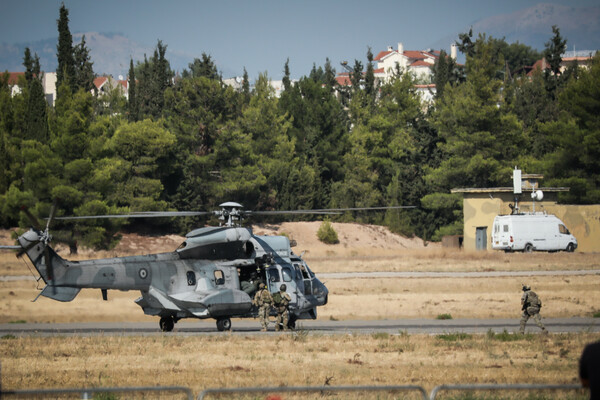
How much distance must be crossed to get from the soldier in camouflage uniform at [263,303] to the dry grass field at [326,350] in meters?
1.38

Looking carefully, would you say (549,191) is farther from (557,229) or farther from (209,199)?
(209,199)

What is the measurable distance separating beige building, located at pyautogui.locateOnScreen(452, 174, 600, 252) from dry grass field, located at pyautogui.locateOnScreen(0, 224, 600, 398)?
19787mm

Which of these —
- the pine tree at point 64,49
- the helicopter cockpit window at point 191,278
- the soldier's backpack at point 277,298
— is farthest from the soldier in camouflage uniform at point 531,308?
the pine tree at point 64,49

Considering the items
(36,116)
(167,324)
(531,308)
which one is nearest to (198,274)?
(167,324)

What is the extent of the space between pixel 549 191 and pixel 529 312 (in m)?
36.3

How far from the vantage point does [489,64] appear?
237 feet

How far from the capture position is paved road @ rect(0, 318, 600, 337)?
936 inches

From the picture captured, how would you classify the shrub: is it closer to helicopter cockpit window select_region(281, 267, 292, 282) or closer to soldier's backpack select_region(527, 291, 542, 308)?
helicopter cockpit window select_region(281, 267, 292, 282)

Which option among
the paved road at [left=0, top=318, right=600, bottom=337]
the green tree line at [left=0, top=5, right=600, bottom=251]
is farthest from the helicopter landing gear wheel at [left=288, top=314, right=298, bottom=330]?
the green tree line at [left=0, top=5, right=600, bottom=251]

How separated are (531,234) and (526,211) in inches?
149

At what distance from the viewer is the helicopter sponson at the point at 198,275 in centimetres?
2253

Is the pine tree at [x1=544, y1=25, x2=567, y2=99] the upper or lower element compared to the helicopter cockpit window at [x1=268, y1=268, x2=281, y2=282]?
upper

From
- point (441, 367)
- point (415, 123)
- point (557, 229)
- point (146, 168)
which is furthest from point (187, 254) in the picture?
point (415, 123)

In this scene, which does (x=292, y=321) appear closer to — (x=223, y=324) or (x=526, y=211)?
(x=223, y=324)
